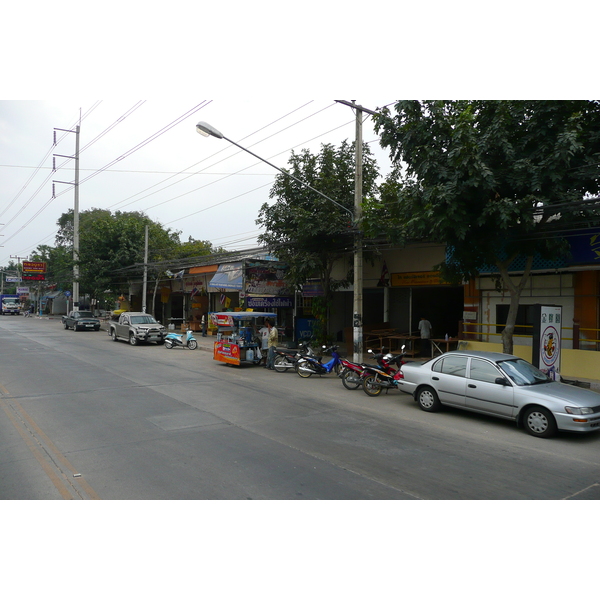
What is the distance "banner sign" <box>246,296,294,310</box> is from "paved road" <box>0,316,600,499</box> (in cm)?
1108

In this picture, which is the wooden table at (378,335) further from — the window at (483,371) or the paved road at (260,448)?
the window at (483,371)

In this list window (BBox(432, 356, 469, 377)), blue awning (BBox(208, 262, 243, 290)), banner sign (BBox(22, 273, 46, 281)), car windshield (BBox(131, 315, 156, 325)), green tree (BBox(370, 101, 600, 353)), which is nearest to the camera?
window (BBox(432, 356, 469, 377))

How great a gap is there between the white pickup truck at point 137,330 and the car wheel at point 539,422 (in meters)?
20.5

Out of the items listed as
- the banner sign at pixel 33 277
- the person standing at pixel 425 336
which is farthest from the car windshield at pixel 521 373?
the banner sign at pixel 33 277

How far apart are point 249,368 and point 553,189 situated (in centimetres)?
1116

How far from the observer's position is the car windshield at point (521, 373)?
927 centimetres

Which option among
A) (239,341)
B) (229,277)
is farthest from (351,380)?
(229,277)

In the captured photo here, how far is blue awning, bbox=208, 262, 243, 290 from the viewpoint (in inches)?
960

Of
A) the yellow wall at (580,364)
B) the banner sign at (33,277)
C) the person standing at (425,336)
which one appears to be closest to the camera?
the yellow wall at (580,364)

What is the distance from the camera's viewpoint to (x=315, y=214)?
61.2 ft

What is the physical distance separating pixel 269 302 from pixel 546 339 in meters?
15.1

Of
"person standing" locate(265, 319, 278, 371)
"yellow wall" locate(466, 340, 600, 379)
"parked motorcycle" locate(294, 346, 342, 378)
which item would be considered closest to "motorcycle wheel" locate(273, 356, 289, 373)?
"person standing" locate(265, 319, 278, 371)

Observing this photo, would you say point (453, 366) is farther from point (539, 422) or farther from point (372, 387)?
point (372, 387)

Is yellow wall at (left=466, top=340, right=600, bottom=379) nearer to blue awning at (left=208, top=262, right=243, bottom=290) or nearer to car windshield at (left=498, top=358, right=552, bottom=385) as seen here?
car windshield at (left=498, top=358, right=552, bottom=385)
